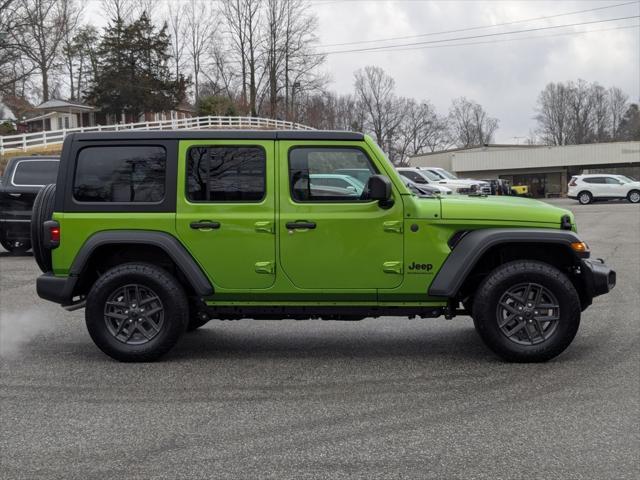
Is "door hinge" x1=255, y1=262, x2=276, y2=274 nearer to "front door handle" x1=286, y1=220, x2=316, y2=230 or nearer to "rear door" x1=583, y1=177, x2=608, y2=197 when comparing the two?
"front door handle" x1=286, y1=220, x2=316, y2=230

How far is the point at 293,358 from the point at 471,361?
158 cm

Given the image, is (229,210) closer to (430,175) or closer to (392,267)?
(392,267)

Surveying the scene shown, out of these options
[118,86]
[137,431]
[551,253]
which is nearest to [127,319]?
[137,431]

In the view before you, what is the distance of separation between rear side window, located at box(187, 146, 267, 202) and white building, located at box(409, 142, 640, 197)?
54.3 meters

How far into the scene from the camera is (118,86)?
56656 mm

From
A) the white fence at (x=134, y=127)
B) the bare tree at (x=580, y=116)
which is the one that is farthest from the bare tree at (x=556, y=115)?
the white fence at (x=134, y=127)

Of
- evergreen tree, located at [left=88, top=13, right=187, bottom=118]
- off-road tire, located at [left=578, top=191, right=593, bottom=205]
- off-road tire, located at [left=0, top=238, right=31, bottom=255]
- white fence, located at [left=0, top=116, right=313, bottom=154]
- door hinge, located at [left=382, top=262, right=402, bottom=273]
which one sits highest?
evergreen tree, located at [left=88, top=13, right=187, bottom=118]

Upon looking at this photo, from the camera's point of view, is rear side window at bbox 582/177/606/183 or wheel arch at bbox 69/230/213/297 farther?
rear side window at bbox 582/177/606/183

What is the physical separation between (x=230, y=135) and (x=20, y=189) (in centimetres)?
918

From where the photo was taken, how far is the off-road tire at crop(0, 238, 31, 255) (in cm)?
1412

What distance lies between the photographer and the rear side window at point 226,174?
591 cm

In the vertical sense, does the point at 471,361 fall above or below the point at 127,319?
below

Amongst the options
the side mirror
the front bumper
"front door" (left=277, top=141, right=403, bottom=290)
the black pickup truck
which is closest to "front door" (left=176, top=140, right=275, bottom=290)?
"front door" (left=277, top=141, right=403, bottom=290)

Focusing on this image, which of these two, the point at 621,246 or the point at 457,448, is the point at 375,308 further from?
the point at 621,246
